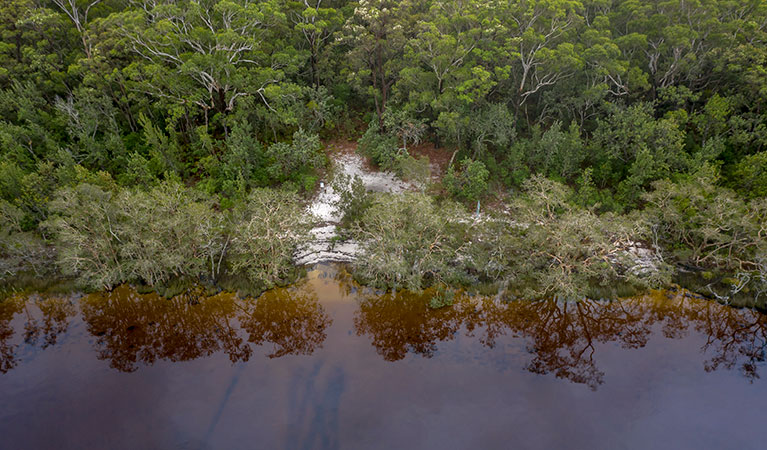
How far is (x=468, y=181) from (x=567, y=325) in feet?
39.2

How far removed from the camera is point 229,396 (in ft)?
56.5

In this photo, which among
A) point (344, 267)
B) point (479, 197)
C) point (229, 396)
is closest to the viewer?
point (229, 396)

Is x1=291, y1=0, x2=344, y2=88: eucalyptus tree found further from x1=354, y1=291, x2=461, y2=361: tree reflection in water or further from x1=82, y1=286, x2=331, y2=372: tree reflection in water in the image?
x1=354, y1=291, x2=461, y2=361: tree reflection in water

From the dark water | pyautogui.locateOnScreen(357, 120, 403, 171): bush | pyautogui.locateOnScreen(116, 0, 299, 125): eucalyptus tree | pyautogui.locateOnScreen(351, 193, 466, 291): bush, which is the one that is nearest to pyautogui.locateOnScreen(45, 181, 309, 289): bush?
the dark water

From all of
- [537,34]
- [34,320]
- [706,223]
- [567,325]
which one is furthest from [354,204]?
[706,223]

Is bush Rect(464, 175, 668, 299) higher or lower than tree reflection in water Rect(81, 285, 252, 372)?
higher

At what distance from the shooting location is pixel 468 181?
93.8 feet

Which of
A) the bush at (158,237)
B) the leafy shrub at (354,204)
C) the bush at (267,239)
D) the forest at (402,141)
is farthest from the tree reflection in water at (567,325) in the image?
the bush at (158,237)

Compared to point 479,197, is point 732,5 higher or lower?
higher

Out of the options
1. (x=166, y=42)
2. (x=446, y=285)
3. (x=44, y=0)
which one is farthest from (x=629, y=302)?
(x=44, y=0)

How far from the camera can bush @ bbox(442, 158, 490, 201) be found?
1104 inches

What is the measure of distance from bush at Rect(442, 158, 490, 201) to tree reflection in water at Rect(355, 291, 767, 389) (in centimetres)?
904

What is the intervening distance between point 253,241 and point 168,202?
494 cm

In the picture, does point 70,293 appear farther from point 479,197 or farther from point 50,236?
A: point 479,197
